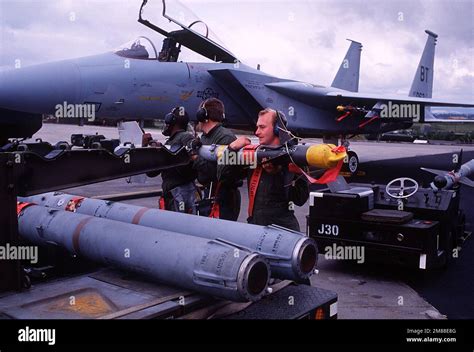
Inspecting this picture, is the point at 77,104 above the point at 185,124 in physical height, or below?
above

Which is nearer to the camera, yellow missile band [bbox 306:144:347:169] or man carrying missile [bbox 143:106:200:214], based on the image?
yellow missile band [bbox 306:144:347:169]

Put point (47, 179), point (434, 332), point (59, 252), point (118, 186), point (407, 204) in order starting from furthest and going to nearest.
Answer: point (118, 186) < point (407, 204) < point (59, 252) < point (434, 332) < point (47, 179)

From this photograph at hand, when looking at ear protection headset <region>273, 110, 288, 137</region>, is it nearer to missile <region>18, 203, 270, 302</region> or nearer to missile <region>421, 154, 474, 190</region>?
missile <region>18, 203, 270, 302</region>

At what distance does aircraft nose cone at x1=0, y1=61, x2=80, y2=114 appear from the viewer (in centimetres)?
801

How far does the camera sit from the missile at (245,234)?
247cm

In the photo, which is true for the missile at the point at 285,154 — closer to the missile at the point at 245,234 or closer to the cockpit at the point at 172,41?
the missile at the point at 245,234

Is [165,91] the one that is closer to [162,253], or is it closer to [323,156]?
[323,156]

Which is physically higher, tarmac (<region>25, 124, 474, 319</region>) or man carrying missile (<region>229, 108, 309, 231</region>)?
man carrying missile (<region>229, 108, 309, 231</region>)

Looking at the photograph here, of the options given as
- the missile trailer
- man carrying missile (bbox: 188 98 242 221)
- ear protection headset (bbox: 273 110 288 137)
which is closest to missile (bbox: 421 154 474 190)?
man carrying missile (bbox: 188 98 242 221)

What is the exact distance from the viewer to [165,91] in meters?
10.1

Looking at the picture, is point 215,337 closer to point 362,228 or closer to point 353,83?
point 362,228

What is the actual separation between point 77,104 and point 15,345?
7535 mm

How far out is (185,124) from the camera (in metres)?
5.04

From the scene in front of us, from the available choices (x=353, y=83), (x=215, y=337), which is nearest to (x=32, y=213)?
(x=215, y=337)
